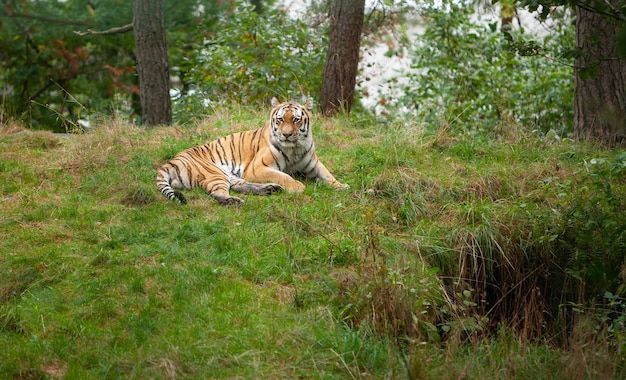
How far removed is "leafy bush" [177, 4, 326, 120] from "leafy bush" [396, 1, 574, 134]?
5.52 ft

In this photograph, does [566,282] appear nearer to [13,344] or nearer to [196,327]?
[196,327]

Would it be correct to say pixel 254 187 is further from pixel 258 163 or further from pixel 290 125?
pixel 290 125

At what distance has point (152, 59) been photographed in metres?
10.6

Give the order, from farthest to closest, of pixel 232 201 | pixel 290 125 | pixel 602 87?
pixel 602 87 → pixel 290 125 → pixel 232 201

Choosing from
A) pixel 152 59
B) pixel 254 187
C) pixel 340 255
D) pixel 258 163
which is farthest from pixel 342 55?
pixel 340 255

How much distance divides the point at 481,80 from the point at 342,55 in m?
2.52

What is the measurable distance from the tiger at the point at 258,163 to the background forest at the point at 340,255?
10.8 inches

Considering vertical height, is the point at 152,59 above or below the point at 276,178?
above

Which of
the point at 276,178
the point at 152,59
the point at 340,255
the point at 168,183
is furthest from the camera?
the point at 152,59

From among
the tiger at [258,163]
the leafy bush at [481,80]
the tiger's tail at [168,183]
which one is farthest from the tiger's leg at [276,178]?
the leafy bush at [481,80]

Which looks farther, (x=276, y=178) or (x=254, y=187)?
(x=276, y=178)

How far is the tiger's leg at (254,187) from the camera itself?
7.89 m

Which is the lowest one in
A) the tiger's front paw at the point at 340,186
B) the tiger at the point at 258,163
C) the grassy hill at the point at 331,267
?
the grassy hill at the point at 331,267

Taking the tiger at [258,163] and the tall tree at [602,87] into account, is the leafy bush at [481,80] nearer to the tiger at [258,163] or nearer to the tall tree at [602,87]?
the tall tree at [602,87]
